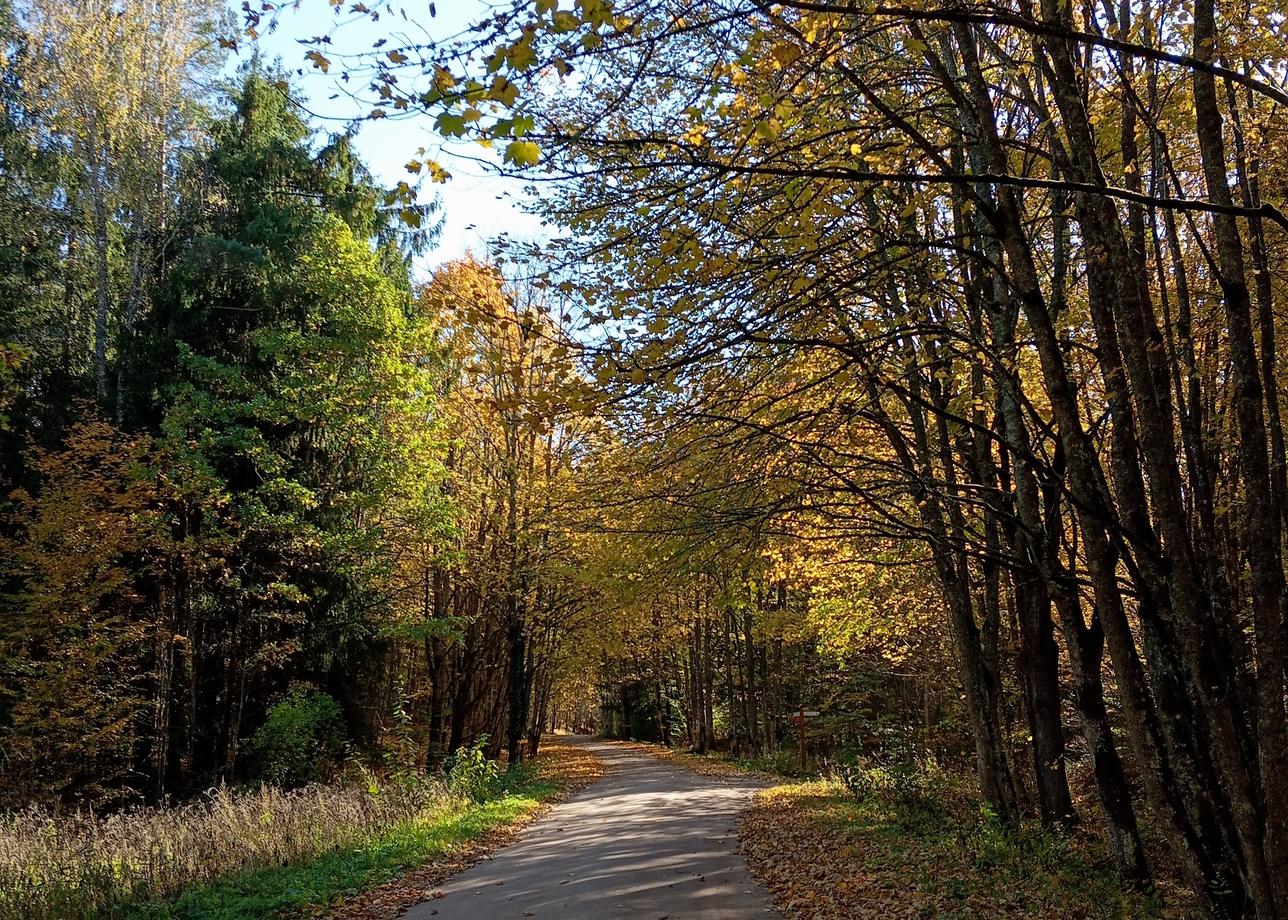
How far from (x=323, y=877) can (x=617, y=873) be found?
3050 millimetres

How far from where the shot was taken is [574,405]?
14.4 feet

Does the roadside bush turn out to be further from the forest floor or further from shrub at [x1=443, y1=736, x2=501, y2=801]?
shrub at [x1=443, y1=736, x2=501, y2=801]

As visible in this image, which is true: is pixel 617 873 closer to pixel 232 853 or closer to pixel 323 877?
pixel 323 877

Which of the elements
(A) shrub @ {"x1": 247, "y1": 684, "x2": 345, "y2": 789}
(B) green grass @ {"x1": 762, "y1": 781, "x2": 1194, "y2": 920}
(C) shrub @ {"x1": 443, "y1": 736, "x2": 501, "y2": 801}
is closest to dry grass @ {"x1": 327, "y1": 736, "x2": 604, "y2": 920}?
(C) shrub @ {"x1": 443, "y1": 736, "x2": 501, "y2": 801}

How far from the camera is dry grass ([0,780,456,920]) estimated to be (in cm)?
726

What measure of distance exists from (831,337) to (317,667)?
52.6 feet

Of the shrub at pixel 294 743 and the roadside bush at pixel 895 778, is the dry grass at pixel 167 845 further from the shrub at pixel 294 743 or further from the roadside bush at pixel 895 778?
the roadside bush at pixel 895 778

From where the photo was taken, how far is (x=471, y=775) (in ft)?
49.1

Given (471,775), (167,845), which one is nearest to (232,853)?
(167,845)

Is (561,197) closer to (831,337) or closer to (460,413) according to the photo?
(831,337)

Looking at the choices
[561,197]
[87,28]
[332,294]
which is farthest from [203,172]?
[561,197]

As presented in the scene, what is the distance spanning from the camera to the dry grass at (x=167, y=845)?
23.8ft

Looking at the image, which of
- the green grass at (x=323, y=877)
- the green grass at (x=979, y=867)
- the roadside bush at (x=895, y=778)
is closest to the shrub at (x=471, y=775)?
the green grass at (x=323, y=877)

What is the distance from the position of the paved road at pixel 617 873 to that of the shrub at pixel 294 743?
6198 mm
